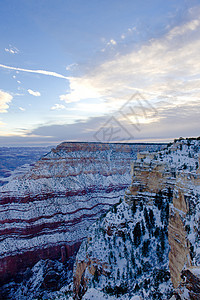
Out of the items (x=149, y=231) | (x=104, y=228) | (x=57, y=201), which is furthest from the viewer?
(x=57, y=201)

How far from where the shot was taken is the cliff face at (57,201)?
A: 120ft

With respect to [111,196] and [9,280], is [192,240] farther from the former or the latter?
[111,196]

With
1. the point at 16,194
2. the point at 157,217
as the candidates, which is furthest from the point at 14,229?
the point at 157,217

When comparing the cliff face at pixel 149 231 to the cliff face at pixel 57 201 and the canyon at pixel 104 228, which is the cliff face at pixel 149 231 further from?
the cliff face at pixel 57 201

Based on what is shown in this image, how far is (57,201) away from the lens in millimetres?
48750

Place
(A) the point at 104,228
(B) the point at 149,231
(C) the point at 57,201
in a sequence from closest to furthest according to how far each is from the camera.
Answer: (B) the point at 149,231 → (A) the point at 104,228 → (C) the point at 57,201

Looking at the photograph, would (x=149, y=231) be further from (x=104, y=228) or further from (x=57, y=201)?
(x=57, y=201)

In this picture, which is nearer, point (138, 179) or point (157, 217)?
point (157, 217)

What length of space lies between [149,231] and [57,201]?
33.7 metres

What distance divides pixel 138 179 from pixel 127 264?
9551 millimetres

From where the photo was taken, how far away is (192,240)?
9609 mm

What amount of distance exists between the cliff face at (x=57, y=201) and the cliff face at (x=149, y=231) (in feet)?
59.0

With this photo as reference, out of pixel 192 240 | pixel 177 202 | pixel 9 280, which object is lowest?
pixel 9 280

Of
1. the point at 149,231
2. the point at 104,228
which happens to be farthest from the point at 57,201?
the point at 149,231
